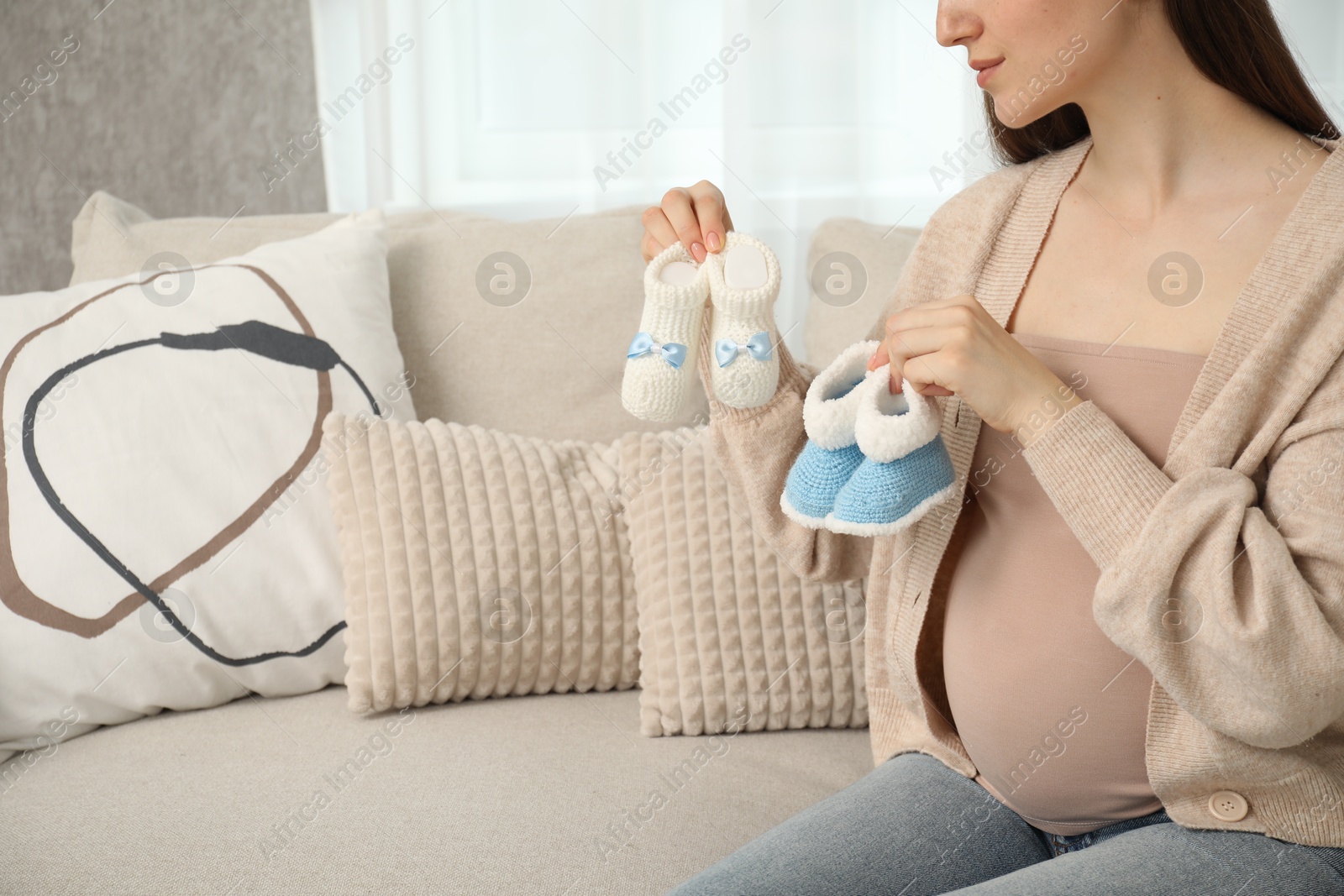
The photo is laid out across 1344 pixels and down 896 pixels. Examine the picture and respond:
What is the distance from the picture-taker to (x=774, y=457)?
0.99m

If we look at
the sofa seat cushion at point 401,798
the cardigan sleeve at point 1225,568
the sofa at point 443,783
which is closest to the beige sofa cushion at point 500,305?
the sofa at point 443,783

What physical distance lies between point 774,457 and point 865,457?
138mm

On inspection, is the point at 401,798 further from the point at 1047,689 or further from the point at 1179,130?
the point at 1179,130

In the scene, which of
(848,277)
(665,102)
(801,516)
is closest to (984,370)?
(801,516)

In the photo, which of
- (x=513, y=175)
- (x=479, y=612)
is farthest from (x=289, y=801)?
(x=513, y=175)

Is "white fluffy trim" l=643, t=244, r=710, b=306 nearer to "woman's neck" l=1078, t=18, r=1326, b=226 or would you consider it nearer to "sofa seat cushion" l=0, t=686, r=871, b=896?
"woman's neck" l=1078, t=18, r=1326, b=226

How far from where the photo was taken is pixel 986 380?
0.80 metres

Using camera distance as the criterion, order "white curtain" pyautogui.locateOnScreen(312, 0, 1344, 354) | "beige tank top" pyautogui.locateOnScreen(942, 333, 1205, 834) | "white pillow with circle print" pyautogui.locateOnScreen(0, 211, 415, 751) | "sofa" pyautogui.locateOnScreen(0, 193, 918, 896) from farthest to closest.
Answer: "white curtain" pyautogui.locateOnScreen(312, 0, 1344, 354) < "white pillow with circle print" pyautogui.locateOnScreen(0, 211, 415, 751) < "sofa" pyautogui.locateOnScreen(0, 193, 918, 896) < "beige tank top" pyautogui.locateOnScreen(942, 333, 1205, 834)

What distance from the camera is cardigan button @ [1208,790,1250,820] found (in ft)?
2.59

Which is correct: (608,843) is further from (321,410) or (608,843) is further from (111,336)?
(111,336)

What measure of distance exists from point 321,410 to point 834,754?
72 cm

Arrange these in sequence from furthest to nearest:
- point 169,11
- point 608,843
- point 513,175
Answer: point 513,175 < point 169,11 < point 608,843

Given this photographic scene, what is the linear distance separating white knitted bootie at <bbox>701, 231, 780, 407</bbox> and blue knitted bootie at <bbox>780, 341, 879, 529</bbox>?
69 millimetres

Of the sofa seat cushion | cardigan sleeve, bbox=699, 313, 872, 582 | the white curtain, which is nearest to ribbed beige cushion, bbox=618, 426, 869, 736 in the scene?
the sofa seat cushion
